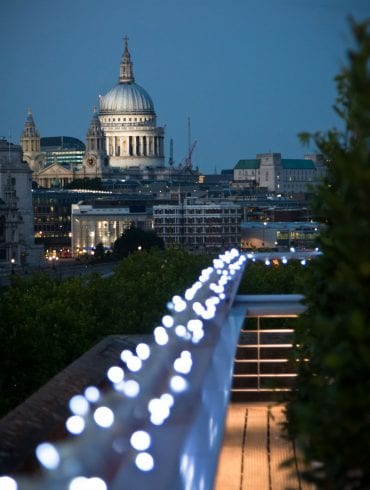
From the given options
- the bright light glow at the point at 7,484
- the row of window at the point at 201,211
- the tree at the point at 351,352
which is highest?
the tree at the point at 351,352

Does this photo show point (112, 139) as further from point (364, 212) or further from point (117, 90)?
point (364, 212)

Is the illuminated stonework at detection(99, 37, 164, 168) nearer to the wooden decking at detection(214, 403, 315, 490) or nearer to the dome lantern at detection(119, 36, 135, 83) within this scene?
the dome lantern at detection(119, 36, 135, 83)

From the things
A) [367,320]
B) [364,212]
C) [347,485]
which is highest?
[364,212]

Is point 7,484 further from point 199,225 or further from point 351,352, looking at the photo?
point 199,225

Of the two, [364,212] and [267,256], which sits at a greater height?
[364,212]

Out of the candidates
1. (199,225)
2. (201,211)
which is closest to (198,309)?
(199,225)

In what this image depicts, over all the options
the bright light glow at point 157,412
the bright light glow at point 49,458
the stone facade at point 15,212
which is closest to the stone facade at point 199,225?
the stone facade at point 15,212

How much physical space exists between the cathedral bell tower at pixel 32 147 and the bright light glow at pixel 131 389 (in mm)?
166432

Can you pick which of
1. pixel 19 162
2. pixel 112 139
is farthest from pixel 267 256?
pixel 112 139

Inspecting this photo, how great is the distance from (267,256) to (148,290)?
2.88 meters

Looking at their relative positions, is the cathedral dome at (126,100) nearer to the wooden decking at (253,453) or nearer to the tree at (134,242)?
the tree at (134,242)

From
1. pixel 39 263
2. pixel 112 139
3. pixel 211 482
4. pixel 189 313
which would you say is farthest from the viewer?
pixel 112 139

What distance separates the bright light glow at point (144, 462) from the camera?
7.20 meters

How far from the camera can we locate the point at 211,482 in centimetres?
841
